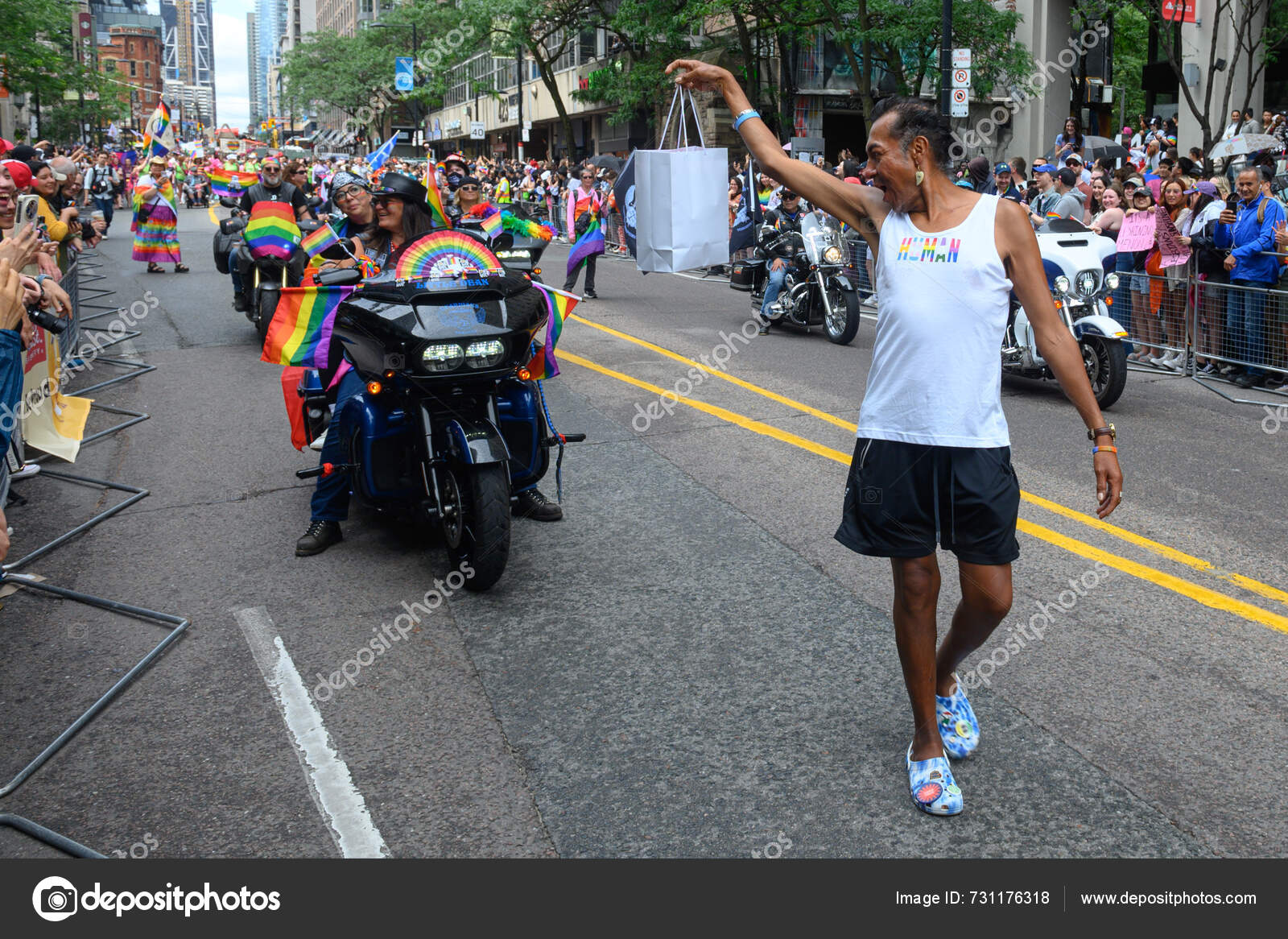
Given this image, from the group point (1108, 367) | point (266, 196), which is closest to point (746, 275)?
point (266, 196)

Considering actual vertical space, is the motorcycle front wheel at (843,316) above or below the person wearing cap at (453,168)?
below

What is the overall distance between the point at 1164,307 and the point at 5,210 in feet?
30.9

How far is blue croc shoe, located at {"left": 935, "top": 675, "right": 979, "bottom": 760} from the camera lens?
3830 mm

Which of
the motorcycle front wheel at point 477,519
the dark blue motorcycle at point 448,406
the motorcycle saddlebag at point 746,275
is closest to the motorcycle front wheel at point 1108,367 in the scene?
the dark blue motorcycle at point 448,406

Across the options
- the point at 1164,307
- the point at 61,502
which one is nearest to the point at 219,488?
the point at 61,502

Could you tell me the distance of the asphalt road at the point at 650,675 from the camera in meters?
3.52

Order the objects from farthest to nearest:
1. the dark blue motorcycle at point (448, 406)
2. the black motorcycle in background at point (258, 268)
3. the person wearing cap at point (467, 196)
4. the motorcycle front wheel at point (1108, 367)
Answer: the black motorcycle in background at point (258, 268) < the person wearing cap at point (467, 196) < the motorcycle front wheel at point (1108, 367) < the dark blue motorcycle at point (448, 406)

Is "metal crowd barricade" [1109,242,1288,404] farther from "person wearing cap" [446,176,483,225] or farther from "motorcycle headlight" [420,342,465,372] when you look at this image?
"motorcycle headlight" [420,342,465,372]

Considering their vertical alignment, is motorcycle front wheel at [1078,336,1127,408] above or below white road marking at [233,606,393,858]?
above

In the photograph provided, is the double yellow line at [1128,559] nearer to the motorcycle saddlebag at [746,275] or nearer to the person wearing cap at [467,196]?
the person wearing cap at [467,196]

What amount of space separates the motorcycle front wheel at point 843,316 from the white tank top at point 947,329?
31.9 ft

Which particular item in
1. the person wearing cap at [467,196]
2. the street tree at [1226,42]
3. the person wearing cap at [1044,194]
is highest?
the street tree at [1226,42]

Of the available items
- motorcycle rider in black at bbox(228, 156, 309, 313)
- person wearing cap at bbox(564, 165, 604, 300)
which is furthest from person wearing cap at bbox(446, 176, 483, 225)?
person wearing cap at bbox(564, 165, 604, 300)

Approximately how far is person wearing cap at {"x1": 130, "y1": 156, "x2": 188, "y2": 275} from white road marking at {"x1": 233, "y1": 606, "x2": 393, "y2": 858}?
60.1ft
